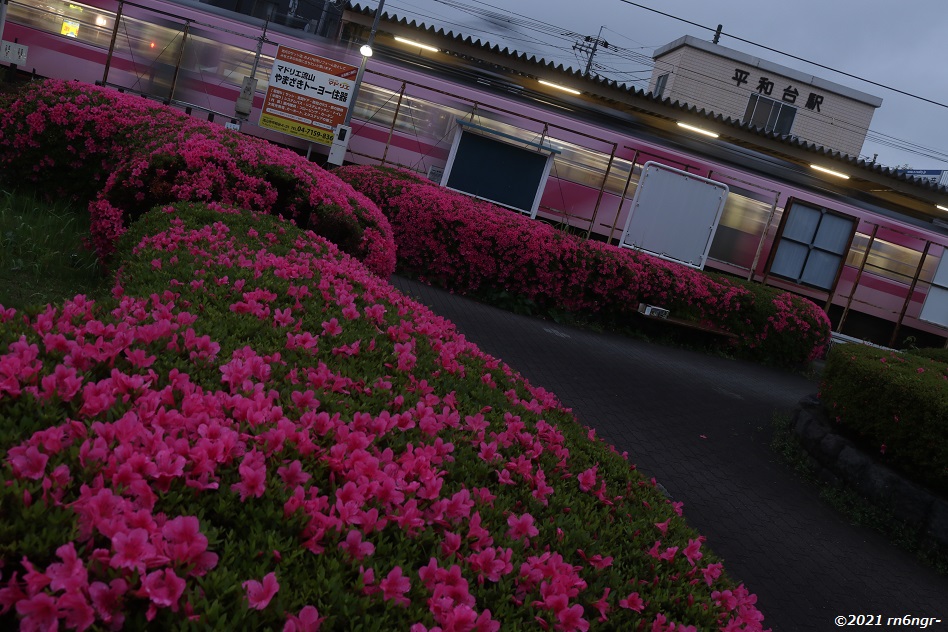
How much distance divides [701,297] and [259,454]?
1363 cm

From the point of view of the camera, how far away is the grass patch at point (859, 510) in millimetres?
6688

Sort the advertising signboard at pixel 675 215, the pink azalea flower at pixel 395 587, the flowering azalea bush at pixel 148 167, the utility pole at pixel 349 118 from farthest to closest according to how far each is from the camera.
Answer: the advertising signboard at pixel 675 215 < the utility pole at pixel 349 118 < the flowering azalea bush at pixel 148 167 < the pink azalea flower at pixel 395 587

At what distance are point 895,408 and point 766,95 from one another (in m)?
25.7

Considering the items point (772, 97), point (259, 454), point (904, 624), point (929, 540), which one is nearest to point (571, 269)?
point (929, 540)

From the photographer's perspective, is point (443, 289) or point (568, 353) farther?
point (443, 289)

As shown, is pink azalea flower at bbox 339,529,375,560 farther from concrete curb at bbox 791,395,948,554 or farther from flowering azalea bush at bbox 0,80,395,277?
concrete curb at bbox 791,395,948,554

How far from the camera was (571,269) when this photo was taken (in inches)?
527

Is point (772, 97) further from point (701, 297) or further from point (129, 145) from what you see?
point (129, 145)

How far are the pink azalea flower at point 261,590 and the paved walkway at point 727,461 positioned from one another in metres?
4.19

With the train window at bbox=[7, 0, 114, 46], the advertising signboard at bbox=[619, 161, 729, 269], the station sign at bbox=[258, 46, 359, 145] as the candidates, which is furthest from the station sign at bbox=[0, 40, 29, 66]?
the advertising signboard at bbox=[619, 161, 729, 269]

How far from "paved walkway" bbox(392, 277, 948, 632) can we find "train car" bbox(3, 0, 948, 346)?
7690 mm

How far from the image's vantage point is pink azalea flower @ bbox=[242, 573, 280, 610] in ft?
5.24

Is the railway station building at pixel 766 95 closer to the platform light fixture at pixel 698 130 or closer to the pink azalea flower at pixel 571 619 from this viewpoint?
the platform light fixture at pixel 698 130

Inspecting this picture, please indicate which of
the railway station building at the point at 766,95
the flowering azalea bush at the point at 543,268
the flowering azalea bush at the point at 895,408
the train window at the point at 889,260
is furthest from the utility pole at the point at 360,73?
the railway station building at the point at 766,95
